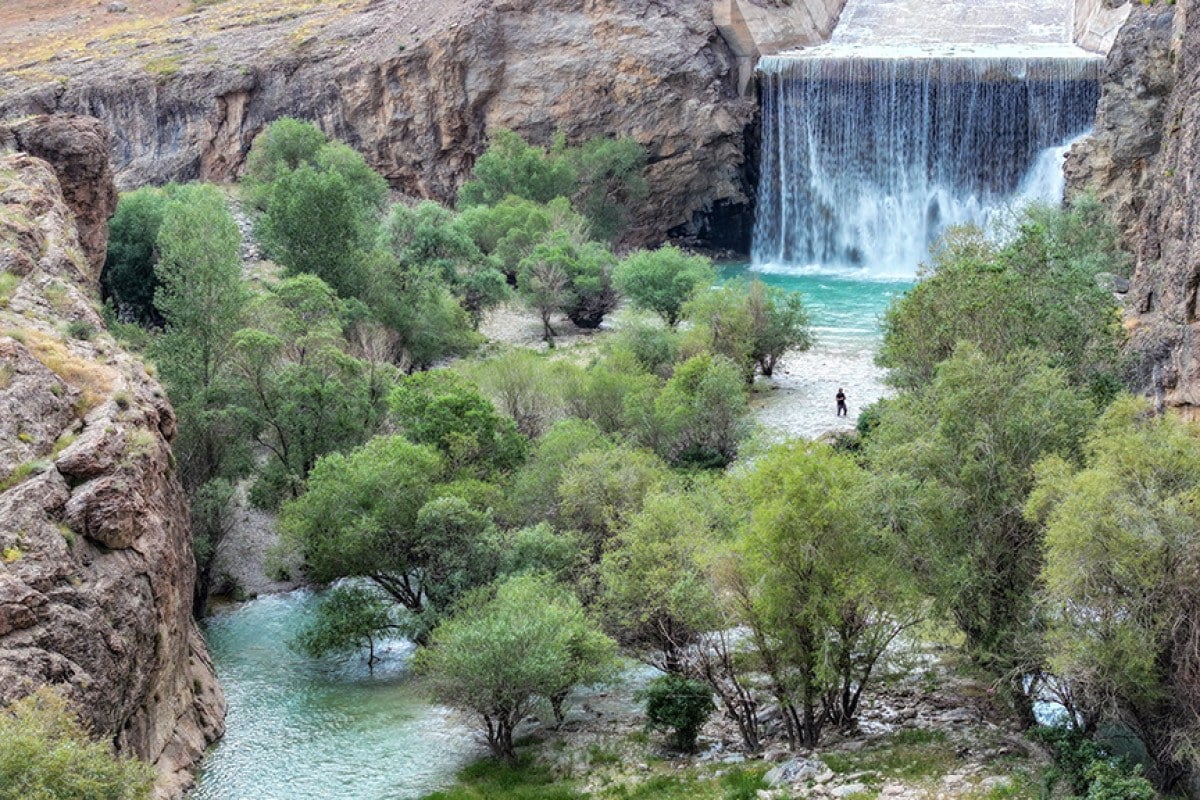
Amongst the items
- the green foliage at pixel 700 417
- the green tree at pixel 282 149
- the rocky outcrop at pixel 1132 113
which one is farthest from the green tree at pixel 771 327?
the green tree at pixel 282 149

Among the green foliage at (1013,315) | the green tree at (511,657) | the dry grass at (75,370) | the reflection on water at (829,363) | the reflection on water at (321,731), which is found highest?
the dry grass at (75,370)

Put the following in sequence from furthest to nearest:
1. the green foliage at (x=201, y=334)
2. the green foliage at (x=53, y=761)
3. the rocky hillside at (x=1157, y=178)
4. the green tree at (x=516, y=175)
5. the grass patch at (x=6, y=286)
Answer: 1. the green tree at (x=516, y=175)
2. the green foliage at (x=201, y=334)
3. the rocky hillside at (x=1157, y=178)
4. the grass patch at (x=6, y=286)
5. the green foliage at (x=53, y=761)

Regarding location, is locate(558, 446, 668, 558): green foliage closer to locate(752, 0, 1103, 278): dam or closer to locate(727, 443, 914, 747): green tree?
locate(727, 443, 914, 747): green tree

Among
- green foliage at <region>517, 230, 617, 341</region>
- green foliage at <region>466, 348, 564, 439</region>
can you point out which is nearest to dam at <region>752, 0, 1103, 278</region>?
green foliage at <region>517, 230, 617, 341</region>

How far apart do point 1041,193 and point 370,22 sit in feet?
132

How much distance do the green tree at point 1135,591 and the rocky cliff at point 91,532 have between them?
15.5 metres

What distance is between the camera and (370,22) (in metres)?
79.5

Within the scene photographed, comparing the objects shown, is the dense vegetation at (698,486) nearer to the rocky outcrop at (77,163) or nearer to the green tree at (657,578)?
the green tree at (657,578)

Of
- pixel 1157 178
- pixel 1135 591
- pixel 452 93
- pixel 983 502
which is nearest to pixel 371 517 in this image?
pixel 983 502

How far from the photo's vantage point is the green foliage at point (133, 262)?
52375 mm

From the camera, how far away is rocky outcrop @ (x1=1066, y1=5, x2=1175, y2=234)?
167 feet

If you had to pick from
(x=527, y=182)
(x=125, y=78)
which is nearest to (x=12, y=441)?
(x=527, y=182)

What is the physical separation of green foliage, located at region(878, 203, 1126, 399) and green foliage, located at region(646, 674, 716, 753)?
1038 cm

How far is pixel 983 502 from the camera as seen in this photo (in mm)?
23547
